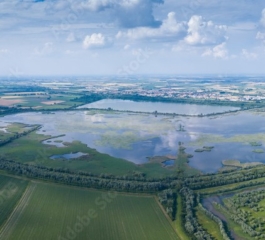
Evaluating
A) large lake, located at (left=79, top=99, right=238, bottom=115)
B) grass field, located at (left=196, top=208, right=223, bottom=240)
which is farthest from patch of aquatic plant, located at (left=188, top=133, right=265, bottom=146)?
large lake, located at (left=79, top=99, right=238, bottom=115)

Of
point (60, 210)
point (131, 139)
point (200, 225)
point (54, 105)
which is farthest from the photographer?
point (54, 105)

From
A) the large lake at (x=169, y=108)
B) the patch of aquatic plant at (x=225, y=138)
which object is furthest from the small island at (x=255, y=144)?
the large lake at (x=169, y=108)

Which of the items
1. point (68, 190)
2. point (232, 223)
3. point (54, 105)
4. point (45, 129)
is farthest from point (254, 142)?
point (54, 105)

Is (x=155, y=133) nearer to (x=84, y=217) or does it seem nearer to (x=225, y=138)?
(x=225, y=138)

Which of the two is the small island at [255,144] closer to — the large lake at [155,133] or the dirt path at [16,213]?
the large lake at [155,133]

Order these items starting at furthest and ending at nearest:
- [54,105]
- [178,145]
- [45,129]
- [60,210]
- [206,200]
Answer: [54,105]
[45,129]
[178,145]
[206,200]
[60,210]

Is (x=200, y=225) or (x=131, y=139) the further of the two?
(x=131, y=139)

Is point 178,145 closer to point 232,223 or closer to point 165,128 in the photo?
point 165,128
